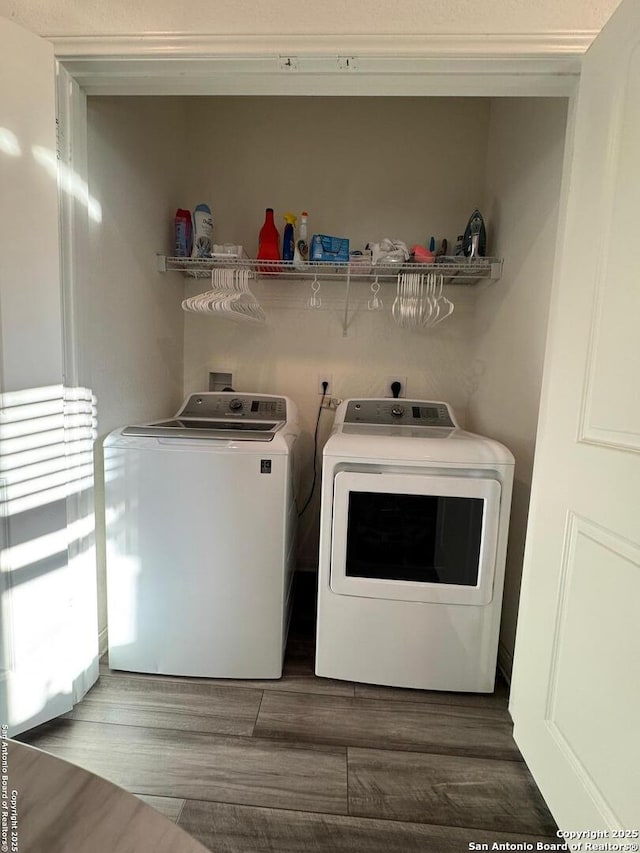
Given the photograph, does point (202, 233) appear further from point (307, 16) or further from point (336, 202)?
point (307, 16)

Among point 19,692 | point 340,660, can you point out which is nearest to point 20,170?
point 19,692

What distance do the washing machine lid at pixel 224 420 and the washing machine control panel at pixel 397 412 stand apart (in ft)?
1.16

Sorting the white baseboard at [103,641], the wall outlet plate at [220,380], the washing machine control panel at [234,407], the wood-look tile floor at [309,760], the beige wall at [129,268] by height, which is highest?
the beige wall at [129,268]

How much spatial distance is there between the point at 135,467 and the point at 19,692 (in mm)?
728

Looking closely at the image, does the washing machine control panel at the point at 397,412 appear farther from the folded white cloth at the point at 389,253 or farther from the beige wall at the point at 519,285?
the folded white cloth at the point at 389,253

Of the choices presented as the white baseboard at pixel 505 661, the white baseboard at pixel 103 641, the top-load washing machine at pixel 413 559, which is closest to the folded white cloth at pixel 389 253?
the top-load washing machine at pixel 413 559

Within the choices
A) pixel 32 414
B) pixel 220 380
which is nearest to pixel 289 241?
pixel 220 380

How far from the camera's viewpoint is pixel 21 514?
1.18 m

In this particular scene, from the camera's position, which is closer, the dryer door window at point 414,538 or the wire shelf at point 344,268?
the dryer door window at point 414,538

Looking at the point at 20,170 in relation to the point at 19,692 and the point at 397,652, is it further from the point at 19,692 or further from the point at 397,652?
the point at 397,652

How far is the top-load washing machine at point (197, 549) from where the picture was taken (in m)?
1.42

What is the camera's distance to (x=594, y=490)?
3.05 feet

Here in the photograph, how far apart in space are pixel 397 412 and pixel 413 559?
741 mm

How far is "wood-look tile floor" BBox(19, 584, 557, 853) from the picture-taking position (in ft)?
3.38
